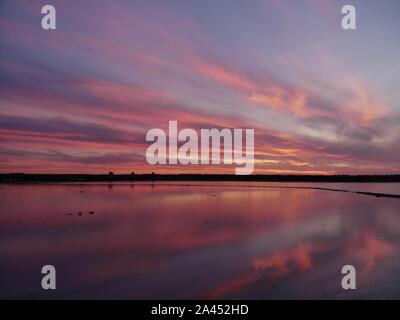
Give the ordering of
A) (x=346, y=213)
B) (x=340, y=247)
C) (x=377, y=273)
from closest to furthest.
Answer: (x=377, y=273) → (x=340, y=247) → (x=346, y=213)

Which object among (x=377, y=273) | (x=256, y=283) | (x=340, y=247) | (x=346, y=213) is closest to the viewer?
(x=256, y=283)

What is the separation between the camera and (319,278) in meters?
14.4

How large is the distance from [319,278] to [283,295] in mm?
2750

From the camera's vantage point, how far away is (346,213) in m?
35.0

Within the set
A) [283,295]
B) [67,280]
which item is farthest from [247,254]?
[67,280]

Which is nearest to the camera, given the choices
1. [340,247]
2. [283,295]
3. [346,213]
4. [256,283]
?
[283,295]

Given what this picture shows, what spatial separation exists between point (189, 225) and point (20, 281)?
14.8 m

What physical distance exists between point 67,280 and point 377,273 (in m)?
13.7

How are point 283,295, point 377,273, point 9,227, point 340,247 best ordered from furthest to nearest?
point 9,227, point 340,247, point 377,273, point 283,295

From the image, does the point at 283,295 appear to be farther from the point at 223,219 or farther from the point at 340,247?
the point at 223,219

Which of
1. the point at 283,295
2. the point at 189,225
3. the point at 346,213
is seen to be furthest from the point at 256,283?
the point at 346,213

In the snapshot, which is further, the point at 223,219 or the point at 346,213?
the point at 346,213
